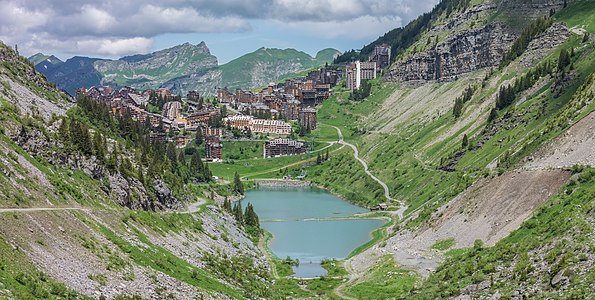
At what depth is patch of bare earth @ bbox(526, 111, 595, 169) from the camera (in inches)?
2591

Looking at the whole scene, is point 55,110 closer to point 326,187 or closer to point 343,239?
point 343,239

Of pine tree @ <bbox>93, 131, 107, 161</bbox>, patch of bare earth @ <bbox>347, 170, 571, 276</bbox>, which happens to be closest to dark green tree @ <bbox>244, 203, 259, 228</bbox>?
patch of bare earth @ <bbox>347, 170, 571, 276</bbox>

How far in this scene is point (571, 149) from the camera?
70000 millimetres

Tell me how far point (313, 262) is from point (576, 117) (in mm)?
37696

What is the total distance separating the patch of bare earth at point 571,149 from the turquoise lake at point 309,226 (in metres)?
29.2

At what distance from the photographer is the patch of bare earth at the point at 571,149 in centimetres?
6581

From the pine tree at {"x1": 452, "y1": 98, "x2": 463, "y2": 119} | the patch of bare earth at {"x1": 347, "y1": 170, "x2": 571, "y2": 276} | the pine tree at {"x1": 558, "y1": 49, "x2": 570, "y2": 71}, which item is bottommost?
the patch of bare earth at {"x1": 347, "y1": 170, "x2": 571, "y2": 276}

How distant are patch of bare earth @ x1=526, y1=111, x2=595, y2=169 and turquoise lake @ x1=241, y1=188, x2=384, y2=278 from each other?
2921 centimetres

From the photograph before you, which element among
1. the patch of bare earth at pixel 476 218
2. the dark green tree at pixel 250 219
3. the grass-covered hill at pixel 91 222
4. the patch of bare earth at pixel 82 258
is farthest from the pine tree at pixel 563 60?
the patch of bare earth at pixel 82 258

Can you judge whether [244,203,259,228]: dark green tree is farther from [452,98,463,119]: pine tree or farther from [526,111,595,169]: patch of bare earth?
[452,98,463,119]: pine tree

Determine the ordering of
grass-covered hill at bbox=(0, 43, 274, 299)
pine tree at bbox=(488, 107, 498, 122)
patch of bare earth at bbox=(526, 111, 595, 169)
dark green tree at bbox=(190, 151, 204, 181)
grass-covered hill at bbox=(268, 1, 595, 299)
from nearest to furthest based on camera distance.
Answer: grass-covered hill at bbox=(0, 43, 274, 299), grass-covered hill at bbox=(268, 1, 595, 299), patch of bare earth at bbox=(526, 111, 595, 169), pine tree at bbox=(488, 107, 498, 122), dark green tree at bbox=(190, 151, 204, 181)

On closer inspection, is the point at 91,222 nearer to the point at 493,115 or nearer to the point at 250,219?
the point at 250,219

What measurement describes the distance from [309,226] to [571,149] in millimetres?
59270

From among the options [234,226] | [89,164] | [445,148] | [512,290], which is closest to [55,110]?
[89,164]
